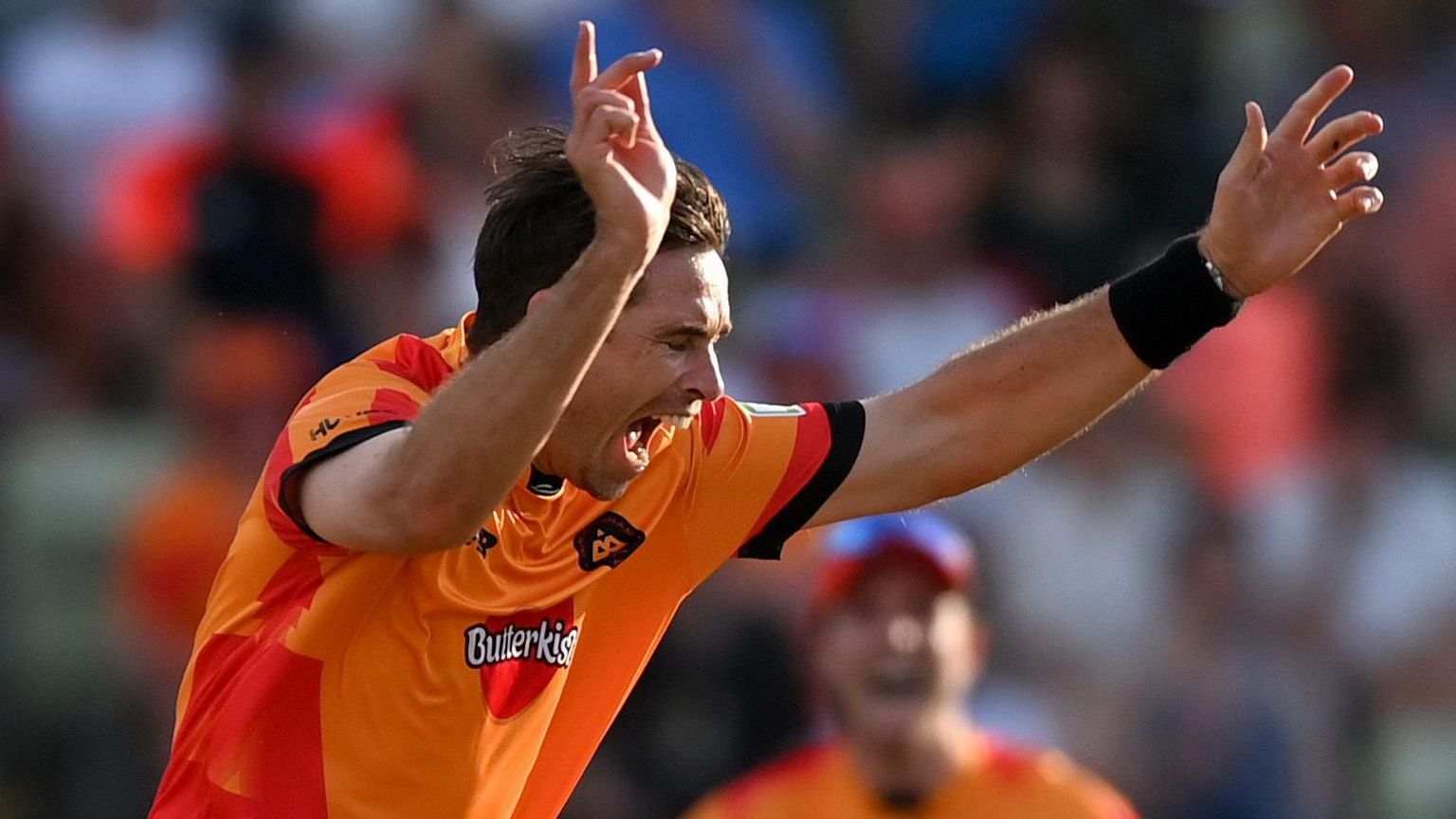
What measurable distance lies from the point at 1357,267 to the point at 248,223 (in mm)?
3711

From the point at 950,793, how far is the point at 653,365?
2.47 m

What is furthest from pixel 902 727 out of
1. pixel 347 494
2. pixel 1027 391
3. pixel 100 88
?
pixel 100 88

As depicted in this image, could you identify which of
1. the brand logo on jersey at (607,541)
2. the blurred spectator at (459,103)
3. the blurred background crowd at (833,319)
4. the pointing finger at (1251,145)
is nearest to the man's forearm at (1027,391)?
the pointing finger at (1251,145)

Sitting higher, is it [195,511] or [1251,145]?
[195,511]

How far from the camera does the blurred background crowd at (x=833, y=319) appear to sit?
764 centimetres

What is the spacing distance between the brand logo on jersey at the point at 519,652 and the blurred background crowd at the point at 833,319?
11.0ft

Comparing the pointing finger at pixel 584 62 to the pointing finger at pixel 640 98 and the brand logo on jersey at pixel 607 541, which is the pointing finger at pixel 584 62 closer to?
the pointing finger at pixel 640 98

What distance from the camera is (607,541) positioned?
415cm

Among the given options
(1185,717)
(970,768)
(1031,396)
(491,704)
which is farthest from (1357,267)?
(491,704)

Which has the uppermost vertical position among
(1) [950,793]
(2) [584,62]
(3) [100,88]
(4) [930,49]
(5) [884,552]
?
(4) [930,49]

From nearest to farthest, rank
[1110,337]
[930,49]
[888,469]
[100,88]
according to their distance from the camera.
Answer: [1110,337], [888,469], [100,88], [930,49]

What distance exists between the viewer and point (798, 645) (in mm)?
7359

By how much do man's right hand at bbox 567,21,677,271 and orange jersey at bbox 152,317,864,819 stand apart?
0.49 meters

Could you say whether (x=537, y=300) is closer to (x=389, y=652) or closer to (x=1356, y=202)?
(x=389, y=652)
